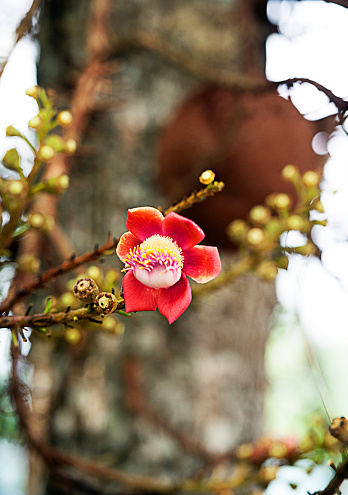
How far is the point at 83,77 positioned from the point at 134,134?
0.18 metres

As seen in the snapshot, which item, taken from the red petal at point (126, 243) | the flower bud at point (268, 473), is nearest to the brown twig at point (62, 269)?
the red petal at point (126, 243)

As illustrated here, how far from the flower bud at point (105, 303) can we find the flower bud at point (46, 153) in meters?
0.18

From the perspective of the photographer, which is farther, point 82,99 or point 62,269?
point 82,99

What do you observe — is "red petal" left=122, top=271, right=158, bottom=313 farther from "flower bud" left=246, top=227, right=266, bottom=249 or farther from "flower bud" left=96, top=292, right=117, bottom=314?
"flower bud" left=246, top=227, right=266, bottom=249

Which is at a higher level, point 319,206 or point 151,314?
point 319,206

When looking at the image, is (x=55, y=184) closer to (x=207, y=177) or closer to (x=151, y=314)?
(x=207, y=177)

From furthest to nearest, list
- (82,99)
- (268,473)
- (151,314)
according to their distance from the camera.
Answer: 1. (151,314)
2. (82,99)
3. (268,473)

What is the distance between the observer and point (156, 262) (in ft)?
0.70

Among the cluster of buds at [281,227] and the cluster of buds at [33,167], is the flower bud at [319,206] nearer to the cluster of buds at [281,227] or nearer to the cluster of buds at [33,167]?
the cluster of buds at [281,227]

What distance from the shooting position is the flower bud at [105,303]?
0.62 ft

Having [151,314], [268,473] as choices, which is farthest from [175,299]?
[151,314]

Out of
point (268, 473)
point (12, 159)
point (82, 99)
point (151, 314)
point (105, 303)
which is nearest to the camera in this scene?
point (105, 303)

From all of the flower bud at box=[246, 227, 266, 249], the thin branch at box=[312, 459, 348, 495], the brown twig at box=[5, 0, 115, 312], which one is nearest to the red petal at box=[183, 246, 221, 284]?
the thin branch at box=[312, 459, 348, 495]

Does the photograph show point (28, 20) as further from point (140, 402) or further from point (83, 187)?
point (140, 402)
